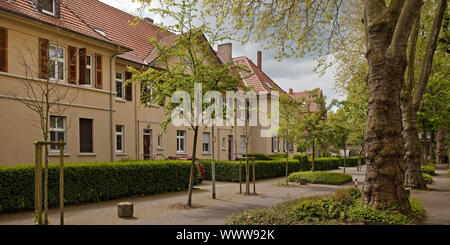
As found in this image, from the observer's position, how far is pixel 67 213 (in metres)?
10.4

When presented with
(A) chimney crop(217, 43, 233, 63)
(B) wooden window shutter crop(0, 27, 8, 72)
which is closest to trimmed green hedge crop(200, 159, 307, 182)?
(B) wooden window shutter crop(0, 27, 8, 72)

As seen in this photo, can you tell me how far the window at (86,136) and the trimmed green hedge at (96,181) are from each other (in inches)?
213

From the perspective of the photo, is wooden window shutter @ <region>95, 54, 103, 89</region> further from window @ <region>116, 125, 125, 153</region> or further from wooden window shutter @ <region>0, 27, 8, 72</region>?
wooden window shutter @ <region>0, 27, 8, 72</region>

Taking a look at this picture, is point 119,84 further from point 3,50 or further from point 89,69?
point 3,50

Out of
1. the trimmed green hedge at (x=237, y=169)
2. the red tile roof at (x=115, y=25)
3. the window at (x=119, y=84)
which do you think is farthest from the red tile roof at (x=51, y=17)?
the trimmed green hedge at (x=237, y=169)

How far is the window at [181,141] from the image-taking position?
89.4ft

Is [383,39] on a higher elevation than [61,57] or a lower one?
lower

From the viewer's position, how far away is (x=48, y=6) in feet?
56.7

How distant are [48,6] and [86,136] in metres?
6.37

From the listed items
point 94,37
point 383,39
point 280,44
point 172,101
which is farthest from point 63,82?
point 383,39

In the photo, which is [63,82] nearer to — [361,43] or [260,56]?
[361,43]

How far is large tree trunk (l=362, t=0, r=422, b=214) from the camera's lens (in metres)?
8.55

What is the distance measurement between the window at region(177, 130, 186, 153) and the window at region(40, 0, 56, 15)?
1237cm
